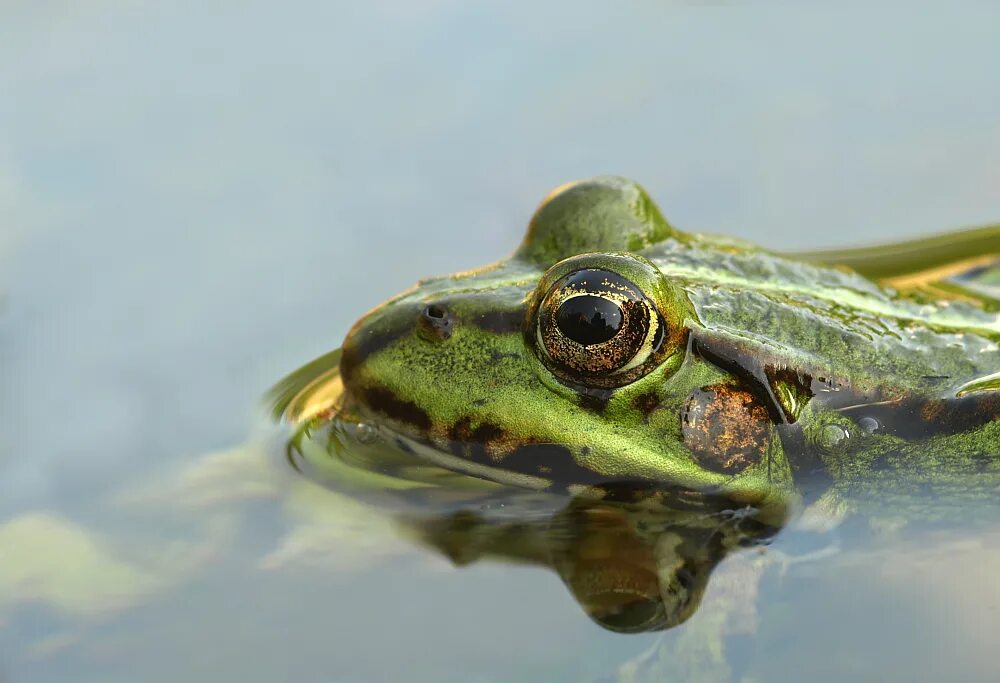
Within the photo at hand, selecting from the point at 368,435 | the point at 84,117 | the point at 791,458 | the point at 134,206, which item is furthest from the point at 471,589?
the point at 84,117

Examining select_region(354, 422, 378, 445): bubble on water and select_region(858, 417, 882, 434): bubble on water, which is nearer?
select_region(858, 417, 882, 434): bubble on water

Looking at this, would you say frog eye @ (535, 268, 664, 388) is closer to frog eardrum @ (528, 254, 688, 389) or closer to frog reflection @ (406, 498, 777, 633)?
frog eardrum @ (528, 254, 688, 389)

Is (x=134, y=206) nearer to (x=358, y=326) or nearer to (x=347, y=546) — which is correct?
(x=358, y=326)

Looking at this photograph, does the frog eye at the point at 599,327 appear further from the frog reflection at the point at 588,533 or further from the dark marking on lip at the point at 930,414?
the dark marking on lip at the point at 930,414

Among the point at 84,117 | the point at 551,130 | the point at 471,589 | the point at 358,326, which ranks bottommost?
the point at 471,589

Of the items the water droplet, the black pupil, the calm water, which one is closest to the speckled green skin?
the water droplet

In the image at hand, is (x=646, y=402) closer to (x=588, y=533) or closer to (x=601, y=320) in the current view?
(x=601, y=320)

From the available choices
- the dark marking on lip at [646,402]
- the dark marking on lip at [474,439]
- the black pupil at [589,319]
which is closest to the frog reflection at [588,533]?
the dark marking on lip at [474,439]
